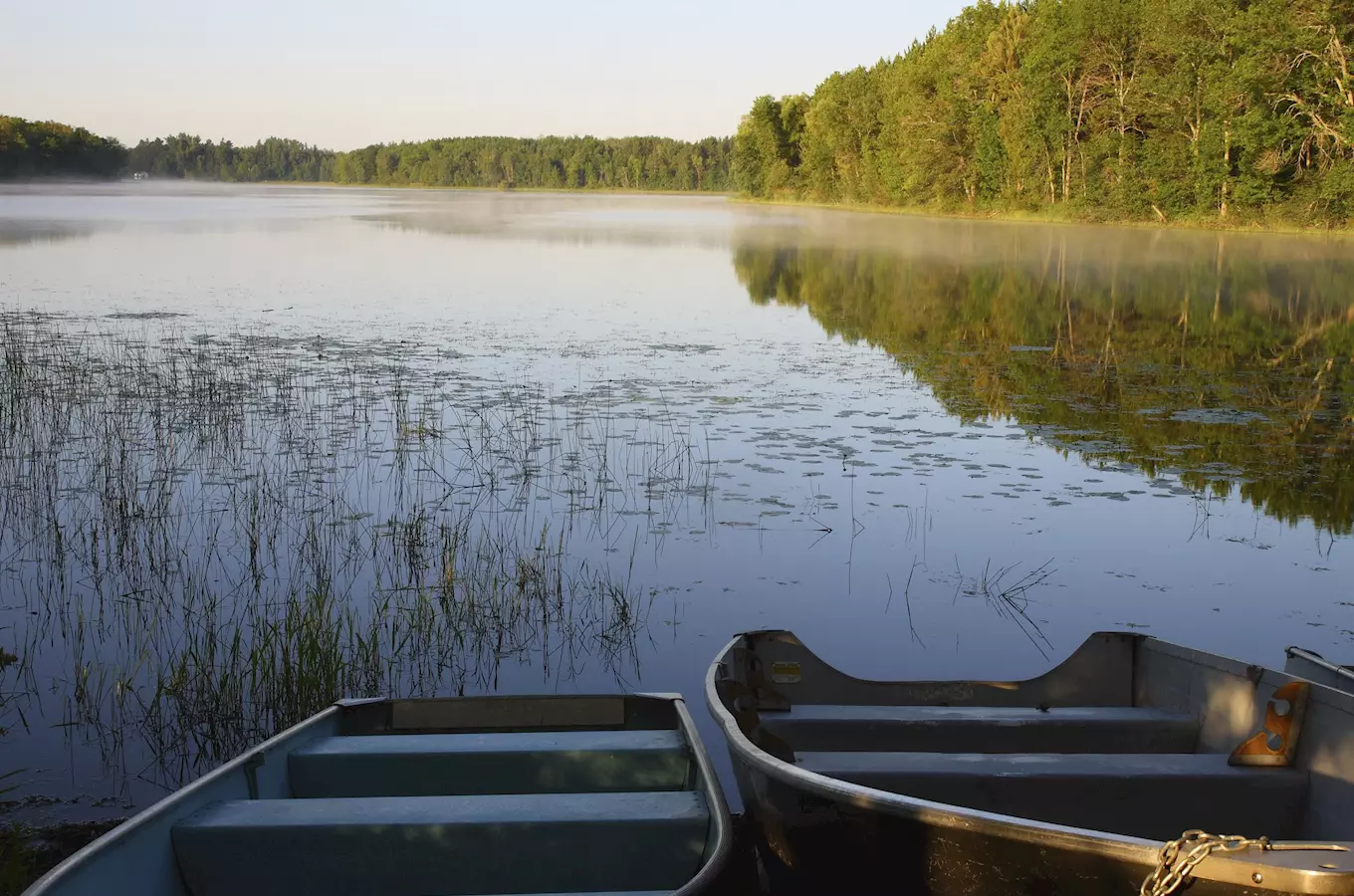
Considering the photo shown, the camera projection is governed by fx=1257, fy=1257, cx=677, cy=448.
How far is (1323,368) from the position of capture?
1361 cm

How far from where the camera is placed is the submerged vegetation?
5129 millimetres

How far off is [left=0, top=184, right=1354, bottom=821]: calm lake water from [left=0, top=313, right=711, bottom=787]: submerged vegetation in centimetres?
3

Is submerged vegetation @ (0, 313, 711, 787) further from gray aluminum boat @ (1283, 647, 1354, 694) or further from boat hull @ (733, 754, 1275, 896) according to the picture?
gray aluminum boat @ (1283, 647, 1354, 694)

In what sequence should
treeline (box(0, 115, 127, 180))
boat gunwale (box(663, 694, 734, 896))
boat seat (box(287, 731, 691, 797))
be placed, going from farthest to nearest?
treeline (box(0, 115, 127, 180))
boat seat (box(287, 731, 691, 797))
boat gunwale (box(663, 694, 734, 896))

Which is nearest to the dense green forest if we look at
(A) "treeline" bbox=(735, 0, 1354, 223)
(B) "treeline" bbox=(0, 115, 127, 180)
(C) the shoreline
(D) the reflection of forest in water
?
(B) "treeline" bbox=(0, 115, 127, 180)

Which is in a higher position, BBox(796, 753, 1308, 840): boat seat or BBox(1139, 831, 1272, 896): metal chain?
BBox(1139, 831, 1272, 896): metal chain

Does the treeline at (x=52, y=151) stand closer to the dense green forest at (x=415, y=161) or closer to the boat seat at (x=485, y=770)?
the dense green forest at (x=415, y=161)

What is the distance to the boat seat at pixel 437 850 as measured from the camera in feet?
10.5

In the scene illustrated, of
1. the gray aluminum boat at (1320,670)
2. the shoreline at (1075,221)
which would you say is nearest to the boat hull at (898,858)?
the gray aluminum boat at (1320,670)

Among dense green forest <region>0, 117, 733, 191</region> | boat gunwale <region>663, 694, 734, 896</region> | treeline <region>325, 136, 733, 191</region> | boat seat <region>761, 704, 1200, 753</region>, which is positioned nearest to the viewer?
boat gunwale <region>663, 694, 734, 896</region>

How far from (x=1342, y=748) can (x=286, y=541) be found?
17.9ft

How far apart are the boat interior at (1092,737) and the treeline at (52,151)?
113616mm

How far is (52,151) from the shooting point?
10988 centimetres

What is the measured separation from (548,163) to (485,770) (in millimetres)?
161060
